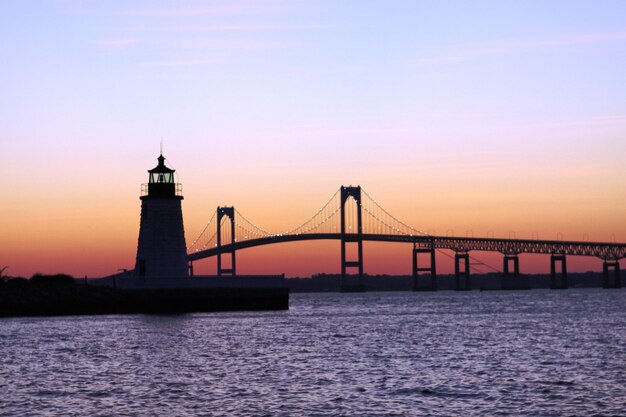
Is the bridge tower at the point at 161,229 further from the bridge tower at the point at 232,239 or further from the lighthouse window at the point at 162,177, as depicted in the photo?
the bridge tower at the point at 232,239

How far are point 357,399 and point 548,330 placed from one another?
2330 centimetres

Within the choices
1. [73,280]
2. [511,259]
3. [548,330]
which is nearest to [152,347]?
[548,330]

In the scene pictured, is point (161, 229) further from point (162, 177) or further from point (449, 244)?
point (449, 244)

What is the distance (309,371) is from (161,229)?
83.2 feet

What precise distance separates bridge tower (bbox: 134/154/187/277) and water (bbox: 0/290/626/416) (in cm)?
691

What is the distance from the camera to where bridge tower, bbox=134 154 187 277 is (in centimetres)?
5056

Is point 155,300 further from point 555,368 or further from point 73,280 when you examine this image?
point 555,368

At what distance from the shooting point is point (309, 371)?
26328 mm

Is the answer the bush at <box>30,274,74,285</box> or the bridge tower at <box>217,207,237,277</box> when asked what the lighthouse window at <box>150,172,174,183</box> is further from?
the bridge tower at <box>217,207,237,277</box>

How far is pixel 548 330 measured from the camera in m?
42.8

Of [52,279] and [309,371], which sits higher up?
[52,279]

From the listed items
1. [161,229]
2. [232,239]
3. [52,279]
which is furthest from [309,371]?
[232,239]

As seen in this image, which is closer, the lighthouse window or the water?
the water

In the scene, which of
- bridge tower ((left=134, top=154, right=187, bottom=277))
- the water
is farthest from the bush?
the water
